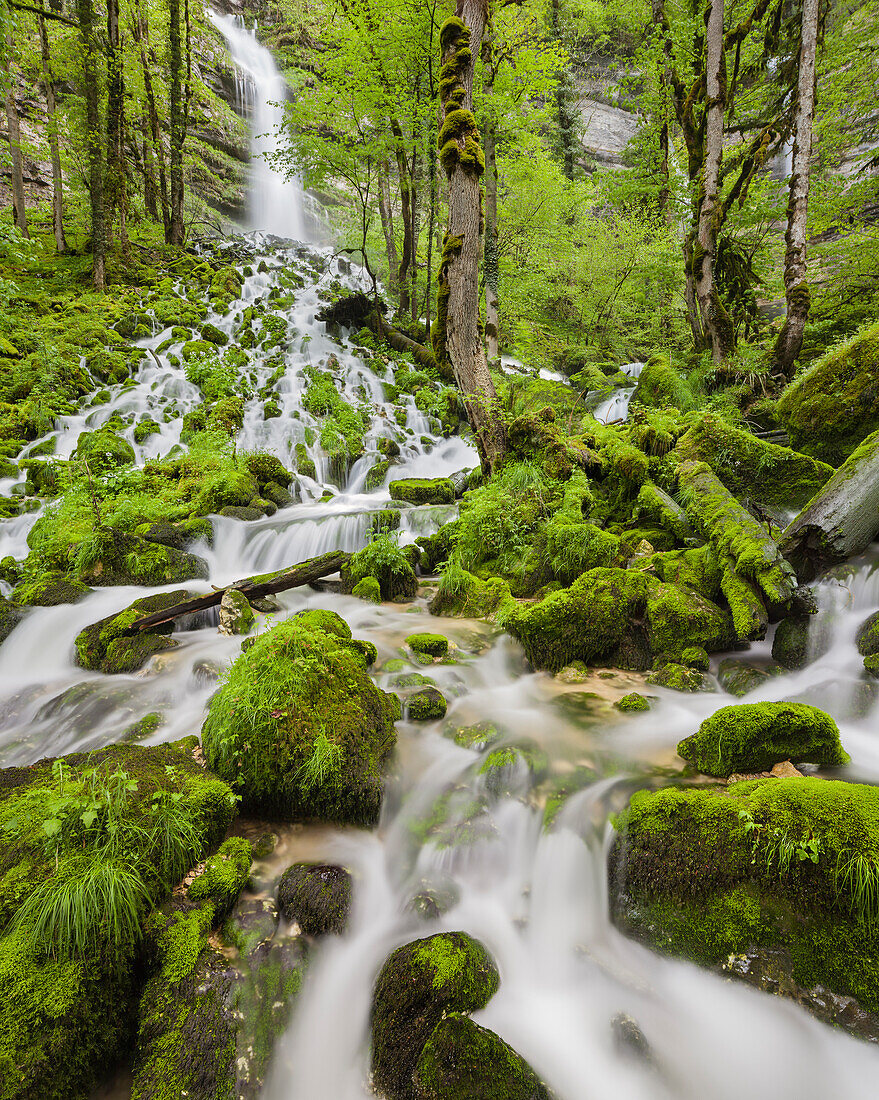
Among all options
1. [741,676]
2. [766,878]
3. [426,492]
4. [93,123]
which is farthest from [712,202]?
[93,123]

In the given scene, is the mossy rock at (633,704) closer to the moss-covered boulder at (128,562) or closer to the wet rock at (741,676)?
the wet rock at (741,676)

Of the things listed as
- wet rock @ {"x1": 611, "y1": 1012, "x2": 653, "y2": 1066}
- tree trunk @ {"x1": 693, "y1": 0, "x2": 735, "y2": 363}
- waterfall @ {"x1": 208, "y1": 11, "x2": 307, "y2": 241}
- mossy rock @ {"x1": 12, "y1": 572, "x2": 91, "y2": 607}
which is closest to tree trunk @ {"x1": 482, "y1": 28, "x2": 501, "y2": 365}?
tree trunk @ {"x1": 693, "y1": 0, "x2": 735, "y2": 363}

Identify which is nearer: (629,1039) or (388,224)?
(629,1039)

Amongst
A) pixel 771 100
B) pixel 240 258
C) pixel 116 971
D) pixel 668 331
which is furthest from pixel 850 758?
pixel 240 258

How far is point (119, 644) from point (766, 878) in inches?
221

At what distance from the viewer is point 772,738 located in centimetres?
291

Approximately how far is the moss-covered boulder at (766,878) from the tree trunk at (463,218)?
6.10 meters

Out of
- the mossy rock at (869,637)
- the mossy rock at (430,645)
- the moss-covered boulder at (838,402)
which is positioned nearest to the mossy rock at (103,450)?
the mossy rock at (430,645)

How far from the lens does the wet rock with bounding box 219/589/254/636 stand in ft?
18.3

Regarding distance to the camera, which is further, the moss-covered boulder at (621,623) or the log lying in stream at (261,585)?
the log lying in stream at (261,585)

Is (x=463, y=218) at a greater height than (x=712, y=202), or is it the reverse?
(x=712, y=202)

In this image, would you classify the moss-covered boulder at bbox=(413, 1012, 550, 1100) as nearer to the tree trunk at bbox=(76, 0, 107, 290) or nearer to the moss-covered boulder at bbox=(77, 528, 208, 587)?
the moss-covered boulder at bbox=(77, 528, 208, 587)

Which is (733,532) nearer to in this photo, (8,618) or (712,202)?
(8,618)

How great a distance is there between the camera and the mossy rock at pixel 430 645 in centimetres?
512
